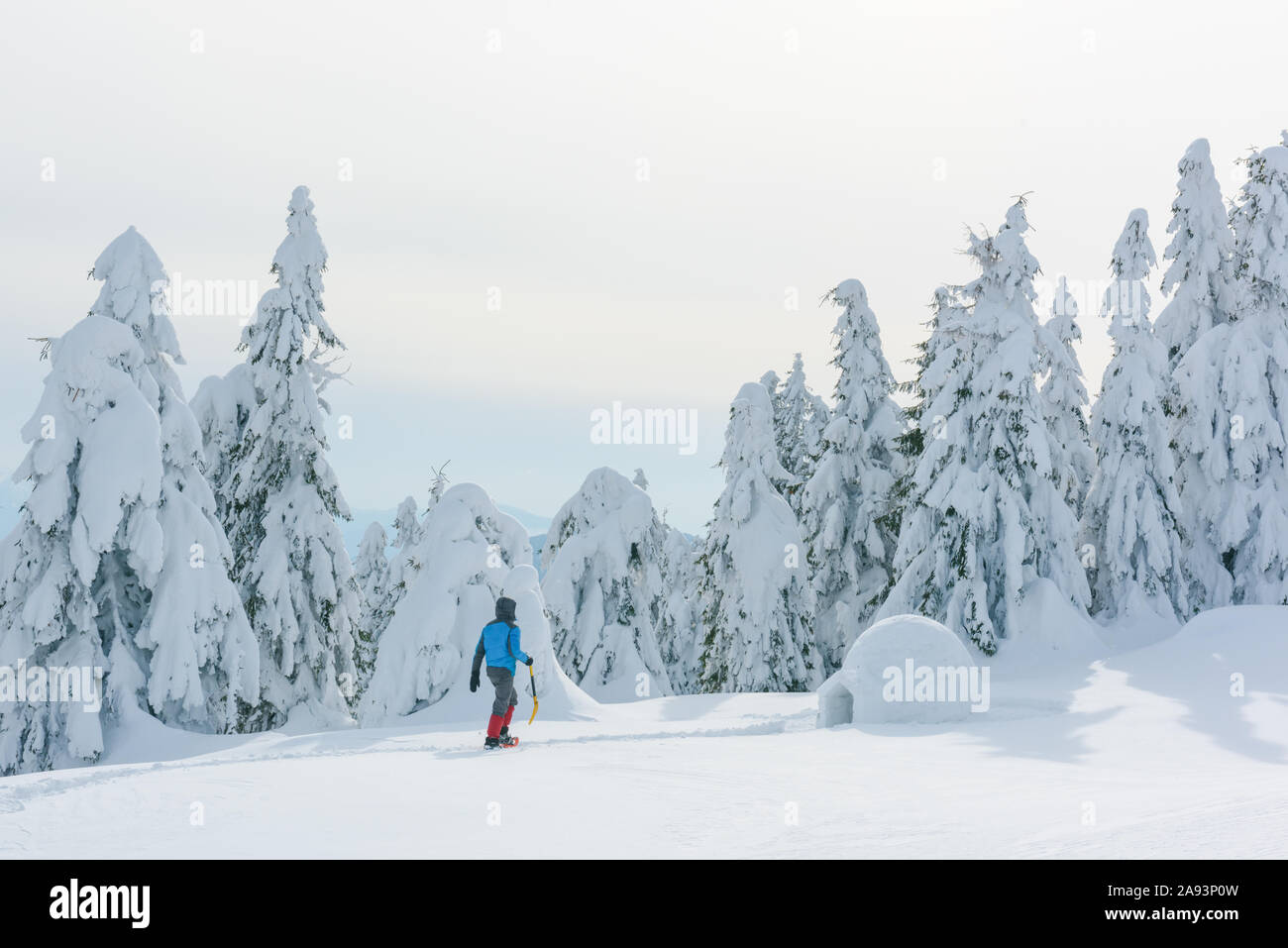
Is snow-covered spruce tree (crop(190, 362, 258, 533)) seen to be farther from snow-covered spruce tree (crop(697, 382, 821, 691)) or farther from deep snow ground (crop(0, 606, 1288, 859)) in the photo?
snow-covered spruce tree (crop(697, 382, 821, 691))

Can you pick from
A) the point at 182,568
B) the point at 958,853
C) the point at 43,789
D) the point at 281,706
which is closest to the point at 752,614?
the point at 281,706

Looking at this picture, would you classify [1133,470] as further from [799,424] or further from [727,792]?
[727,792]

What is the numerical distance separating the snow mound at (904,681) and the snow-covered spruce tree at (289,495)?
596 inches

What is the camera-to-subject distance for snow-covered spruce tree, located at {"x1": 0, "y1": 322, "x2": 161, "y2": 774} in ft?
58.0

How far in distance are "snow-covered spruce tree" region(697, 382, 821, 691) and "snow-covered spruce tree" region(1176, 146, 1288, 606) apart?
37.8 ft

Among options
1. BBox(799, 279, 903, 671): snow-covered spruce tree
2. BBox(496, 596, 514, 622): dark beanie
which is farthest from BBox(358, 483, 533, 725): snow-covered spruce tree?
BBox(799, 279, 903, 671): snow-covered spruce tree

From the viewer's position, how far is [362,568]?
46438 mm

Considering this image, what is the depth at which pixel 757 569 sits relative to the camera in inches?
1115

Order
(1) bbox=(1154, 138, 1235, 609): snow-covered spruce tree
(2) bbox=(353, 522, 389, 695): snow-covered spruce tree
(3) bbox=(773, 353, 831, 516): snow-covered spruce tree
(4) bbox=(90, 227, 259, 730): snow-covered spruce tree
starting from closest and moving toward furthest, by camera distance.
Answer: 1. (4) bbox=(90, 227, 259, 730): snow-covered spruce tree
2. (1) bbox=(1154, 138, 1235, 609): snow-covered spruce tree
3. (3) bbox=(773, 353, 831, 516): snow-covered spruce tree
4. (2) bbox=(353, 522, 389, 695): snow-covered spruce tree

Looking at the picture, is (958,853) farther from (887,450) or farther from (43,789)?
(887,450)

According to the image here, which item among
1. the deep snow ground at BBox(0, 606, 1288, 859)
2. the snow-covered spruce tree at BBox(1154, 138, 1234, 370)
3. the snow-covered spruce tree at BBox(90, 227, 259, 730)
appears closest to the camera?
the deep snow ground at BBox(0, 606, 1288, 859)

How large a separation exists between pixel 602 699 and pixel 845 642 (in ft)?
26.4

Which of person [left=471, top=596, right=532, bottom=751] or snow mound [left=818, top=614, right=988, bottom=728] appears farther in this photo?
snow mound [left=818, top=614, right=988, bottom=728]

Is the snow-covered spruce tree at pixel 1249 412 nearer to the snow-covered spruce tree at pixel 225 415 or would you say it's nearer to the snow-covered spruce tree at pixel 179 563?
the snow-covered spruce tree at pixel 179 563
